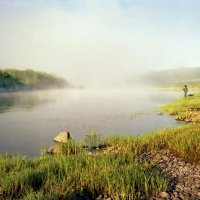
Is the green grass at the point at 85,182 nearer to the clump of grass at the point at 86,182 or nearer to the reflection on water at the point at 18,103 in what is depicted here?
the clump of grass at the point at 86,182

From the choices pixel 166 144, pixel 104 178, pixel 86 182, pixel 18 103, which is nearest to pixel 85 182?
pixel 86 182

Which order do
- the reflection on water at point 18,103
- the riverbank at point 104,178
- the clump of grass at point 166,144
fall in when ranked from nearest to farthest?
the riverbank at point 104,178 → the clump of grass at point 166,144 → the reflection on water at point 18,103

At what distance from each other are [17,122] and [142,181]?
34.9 metres

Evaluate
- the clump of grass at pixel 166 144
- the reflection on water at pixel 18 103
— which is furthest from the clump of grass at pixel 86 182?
the reflection on water at pixel 18 103

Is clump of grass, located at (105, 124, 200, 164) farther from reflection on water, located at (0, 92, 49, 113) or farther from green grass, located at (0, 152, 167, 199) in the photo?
reflection on water, located at (0, 92, 49, 113)

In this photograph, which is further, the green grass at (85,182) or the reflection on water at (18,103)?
the reflection on water at (18,103)

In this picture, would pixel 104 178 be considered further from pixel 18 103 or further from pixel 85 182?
pixel 18 103

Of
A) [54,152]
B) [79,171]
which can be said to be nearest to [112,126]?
[54,152]

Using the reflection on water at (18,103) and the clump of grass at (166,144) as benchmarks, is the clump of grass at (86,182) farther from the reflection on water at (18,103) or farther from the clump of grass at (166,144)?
the reflection on water at (18,103)

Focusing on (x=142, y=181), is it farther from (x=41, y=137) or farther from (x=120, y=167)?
(x=41, y=137)

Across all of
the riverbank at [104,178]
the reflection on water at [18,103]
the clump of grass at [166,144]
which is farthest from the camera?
the reflection on water at [18,103]

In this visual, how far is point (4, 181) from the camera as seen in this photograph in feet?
48.0

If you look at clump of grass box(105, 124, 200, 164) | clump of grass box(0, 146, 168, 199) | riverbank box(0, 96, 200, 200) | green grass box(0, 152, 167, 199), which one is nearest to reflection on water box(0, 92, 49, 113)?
clump of grass box(105, 124, 200, 164)

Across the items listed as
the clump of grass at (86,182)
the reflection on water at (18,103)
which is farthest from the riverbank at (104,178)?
the reflection on water at (18,103)
